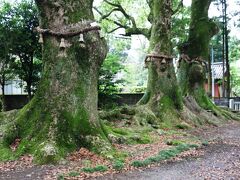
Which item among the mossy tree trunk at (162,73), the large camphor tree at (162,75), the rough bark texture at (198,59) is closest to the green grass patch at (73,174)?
the large camphor tree at (162,75)

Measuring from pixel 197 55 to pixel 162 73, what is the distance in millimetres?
3359

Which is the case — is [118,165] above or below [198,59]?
below

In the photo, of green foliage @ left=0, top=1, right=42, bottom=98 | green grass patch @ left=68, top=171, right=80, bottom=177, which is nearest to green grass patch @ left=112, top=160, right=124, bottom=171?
green grass patch @ left=68, top=171, right=80, bottom=177

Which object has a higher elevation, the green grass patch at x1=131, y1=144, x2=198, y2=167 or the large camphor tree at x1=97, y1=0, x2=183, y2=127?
the large camphor tree at x1=97, y1=0, x2=183, y2=127

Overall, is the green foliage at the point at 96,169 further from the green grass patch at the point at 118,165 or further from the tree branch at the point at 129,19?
the tree branch at the point at 129,19

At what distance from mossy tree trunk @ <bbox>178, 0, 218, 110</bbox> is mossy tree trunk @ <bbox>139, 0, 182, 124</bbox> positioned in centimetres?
274

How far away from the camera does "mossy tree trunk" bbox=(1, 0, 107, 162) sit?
6.67 metres

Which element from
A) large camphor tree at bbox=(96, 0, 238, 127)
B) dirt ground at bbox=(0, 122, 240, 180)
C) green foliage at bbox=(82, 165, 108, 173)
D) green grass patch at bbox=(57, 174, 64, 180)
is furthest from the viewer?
large camphor tree at bbox=(96, 0, 238, 127)

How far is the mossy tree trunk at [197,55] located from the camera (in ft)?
49.4

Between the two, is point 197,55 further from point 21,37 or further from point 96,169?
point 96,169

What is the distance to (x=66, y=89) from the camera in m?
6.95

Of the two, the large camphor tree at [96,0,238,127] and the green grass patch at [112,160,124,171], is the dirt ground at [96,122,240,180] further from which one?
the large camphor tree at [96,0,238,127]

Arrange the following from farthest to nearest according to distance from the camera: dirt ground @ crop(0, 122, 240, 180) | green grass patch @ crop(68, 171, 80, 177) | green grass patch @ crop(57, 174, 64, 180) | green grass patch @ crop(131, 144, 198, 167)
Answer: green grass patch @ crop(131, 144, 198, 167)
dirt ground @ crop(0, 122, 240, 180)
green grass patch @ crop(68, 171, 80, 177)
green grass patch @ crop(57, 174, 64, 180)

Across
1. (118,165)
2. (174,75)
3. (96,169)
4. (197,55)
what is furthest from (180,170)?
(197,55)
